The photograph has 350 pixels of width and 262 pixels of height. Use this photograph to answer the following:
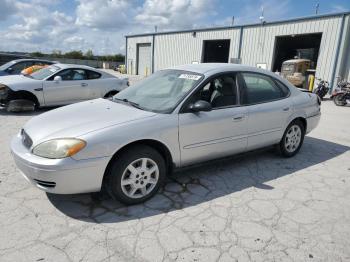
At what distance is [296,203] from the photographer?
3.36 metres

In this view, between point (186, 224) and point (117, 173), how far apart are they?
2.85 ft

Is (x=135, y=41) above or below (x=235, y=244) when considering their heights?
above

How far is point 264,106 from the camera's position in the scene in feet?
Answer: 13.6

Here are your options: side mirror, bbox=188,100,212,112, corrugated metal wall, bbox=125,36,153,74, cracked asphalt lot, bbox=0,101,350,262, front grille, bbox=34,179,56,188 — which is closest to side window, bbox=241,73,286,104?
side mirror, bbox=188,100,212,112

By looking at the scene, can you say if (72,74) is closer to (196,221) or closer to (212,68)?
(212,68)

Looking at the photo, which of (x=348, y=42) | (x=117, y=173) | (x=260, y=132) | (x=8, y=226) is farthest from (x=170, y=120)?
(x=348, y=42)

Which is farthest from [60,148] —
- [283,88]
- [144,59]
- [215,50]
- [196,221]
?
[144,59]

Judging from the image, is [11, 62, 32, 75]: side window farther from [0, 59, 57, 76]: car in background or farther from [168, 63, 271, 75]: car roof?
[168, 63, 271, 75]: car roof

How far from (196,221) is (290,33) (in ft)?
57.2

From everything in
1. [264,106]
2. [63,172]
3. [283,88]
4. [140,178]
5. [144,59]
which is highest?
[144,59]

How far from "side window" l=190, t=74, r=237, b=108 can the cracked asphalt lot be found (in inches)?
41.2

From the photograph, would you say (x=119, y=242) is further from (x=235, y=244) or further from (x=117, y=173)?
(x=235, y=244)

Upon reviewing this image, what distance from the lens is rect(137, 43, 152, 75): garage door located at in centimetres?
2928

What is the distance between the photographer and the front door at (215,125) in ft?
11.0
